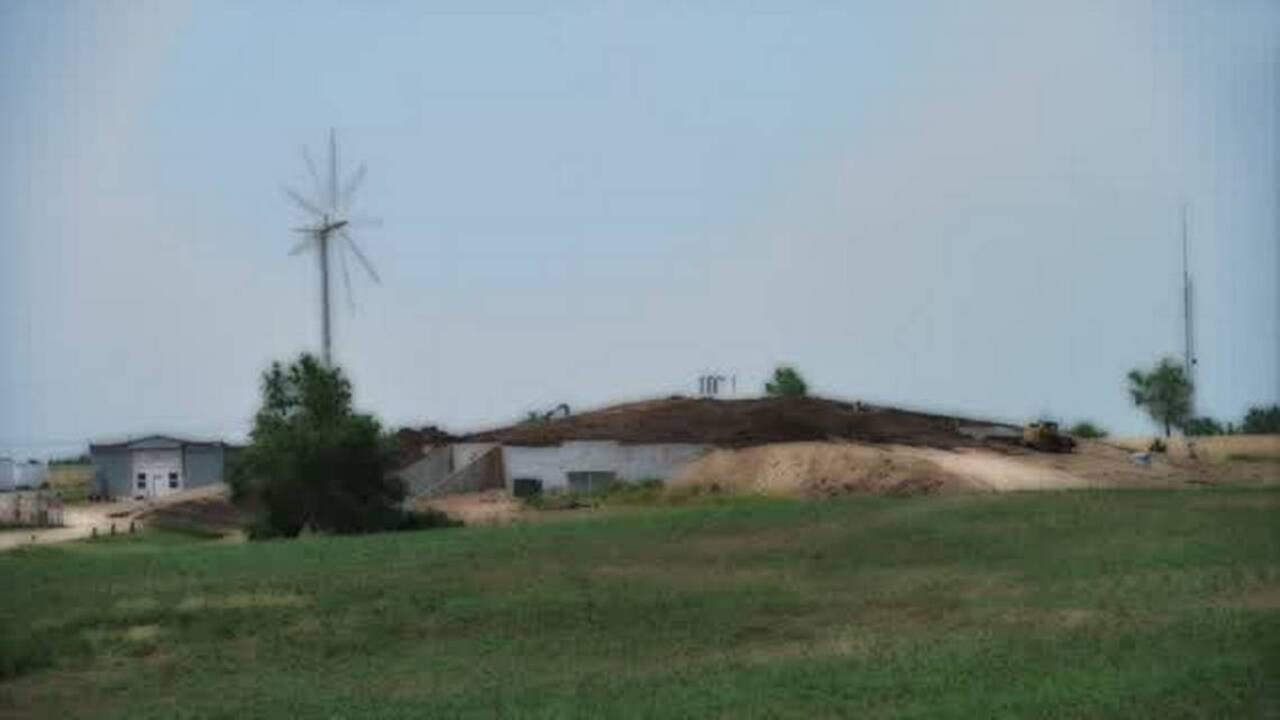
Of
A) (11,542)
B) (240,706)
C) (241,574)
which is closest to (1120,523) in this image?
(241,574)

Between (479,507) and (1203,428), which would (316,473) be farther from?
(1203,428)

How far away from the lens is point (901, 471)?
61.2m

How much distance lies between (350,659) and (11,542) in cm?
3759

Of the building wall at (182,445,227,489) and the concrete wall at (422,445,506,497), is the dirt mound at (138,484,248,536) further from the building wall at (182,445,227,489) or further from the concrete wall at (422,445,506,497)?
the building wall at (182,445,227,489)

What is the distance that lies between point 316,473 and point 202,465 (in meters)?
45.1

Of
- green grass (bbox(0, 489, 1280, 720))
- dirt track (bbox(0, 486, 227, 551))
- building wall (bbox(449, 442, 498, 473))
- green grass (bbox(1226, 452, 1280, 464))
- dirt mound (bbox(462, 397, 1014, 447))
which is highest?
dirt mound (bbox(462, 397, 1014, 447))

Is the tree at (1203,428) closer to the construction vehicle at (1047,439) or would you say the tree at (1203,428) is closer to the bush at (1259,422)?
the bush at (1259,422)

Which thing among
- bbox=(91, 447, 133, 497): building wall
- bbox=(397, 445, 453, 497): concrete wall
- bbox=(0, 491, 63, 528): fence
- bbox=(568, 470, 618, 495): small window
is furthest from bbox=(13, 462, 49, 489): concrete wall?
bbox=(568, 470, 618, 495): small window

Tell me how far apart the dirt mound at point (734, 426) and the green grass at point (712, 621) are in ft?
105

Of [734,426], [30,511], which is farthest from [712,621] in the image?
[30,511]

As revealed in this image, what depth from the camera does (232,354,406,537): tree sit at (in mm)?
56094

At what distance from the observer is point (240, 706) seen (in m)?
20.8

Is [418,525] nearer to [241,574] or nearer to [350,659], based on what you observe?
[241,574]

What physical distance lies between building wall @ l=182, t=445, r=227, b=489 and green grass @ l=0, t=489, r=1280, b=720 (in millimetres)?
55872
